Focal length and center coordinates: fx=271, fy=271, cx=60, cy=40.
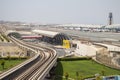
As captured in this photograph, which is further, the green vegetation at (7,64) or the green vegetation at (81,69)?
the green vegetation at (7,64)

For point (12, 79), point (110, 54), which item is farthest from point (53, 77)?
point (110, 54)

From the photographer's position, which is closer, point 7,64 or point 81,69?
point 81,69

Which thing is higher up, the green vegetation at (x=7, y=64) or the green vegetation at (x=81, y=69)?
the green vegetation at (x=7, y=64)

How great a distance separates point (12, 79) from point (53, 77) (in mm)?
9374

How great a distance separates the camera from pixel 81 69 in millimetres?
47844

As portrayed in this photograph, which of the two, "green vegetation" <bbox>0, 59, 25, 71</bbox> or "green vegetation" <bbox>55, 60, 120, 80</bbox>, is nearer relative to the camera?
"green vegetation" <bbox>55, 60, 120, 80</bbox>

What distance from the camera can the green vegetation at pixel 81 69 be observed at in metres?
42.3

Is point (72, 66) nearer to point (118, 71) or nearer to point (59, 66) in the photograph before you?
point (59, 66)

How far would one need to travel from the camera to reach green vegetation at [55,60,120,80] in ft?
139

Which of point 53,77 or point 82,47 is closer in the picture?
point 53,77

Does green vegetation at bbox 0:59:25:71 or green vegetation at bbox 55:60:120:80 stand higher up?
green vegetation at bbox 0:59:25:71

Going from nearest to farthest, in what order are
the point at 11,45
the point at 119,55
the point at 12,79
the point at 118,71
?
the point at 12,79, the point at 118,71, the point at 119,55, the point at 11,45

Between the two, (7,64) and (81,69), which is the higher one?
(7,64)

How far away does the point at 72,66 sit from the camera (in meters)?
50.4
